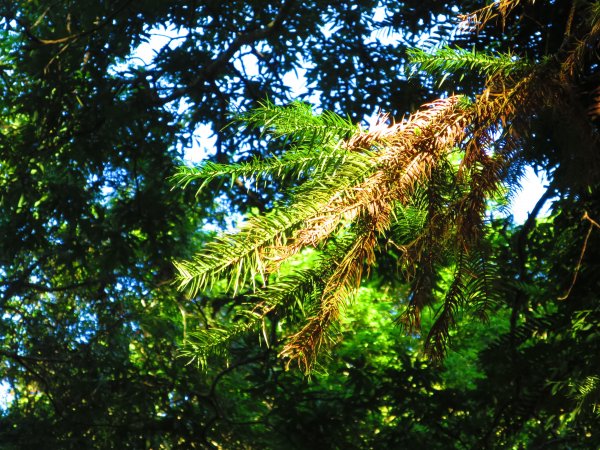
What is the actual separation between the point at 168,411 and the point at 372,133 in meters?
6.32

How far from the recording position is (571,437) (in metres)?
5.00

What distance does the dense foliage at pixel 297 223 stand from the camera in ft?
5.77

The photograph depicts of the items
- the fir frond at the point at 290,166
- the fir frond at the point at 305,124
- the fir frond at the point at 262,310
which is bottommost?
the fir frond at the point at 262,310

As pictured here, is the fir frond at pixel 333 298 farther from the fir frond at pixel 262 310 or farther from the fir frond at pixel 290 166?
the fir frond at pixel 290 166

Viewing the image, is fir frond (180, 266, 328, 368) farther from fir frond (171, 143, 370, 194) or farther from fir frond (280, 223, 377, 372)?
fir frond (171, 143, 370, 194)

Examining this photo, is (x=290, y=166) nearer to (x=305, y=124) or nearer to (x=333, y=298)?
(x=305, y=124)

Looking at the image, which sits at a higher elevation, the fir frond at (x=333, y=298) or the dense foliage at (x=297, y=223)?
the dense foliage at (x=297, y=223)

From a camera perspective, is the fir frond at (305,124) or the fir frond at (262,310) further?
the fir frond at (305,124)

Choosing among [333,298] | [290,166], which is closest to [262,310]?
[333,298]

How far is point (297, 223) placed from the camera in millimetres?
1621

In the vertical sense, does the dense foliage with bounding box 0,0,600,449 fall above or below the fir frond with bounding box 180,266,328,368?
above

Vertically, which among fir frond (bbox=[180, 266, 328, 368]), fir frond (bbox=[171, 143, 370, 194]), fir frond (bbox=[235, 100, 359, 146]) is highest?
fir frond (bbox=[235, 100, 359, 146])

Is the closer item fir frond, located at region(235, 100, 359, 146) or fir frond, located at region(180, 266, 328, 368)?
fir frond, located at region(180, 266, 328, 368)

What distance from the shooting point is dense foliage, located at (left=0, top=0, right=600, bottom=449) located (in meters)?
1.76
